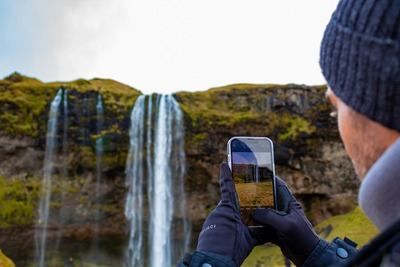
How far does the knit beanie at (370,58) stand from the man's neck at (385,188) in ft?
0.30

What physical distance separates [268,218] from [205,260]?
1.12 ft

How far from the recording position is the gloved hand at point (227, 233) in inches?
53.9

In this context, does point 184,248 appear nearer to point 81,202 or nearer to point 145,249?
point 145,249

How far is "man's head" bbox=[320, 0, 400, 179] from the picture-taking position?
92cm

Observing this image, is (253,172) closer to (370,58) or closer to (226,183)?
(226,183)

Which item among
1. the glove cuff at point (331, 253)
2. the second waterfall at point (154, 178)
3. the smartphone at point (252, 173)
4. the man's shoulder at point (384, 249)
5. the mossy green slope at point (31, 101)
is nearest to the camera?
the man's shoulder at point (384, 249)

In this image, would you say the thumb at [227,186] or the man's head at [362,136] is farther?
the thumb at [227,186]

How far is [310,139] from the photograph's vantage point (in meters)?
31.9

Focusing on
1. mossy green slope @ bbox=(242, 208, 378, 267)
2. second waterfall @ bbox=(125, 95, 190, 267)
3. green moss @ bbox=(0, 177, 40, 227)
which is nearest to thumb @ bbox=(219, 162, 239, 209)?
mossy green slope @ bbox=(242, 208, 378, 267)

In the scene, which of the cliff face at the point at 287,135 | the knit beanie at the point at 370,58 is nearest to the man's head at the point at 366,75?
the knit beanie at the point at 370,58

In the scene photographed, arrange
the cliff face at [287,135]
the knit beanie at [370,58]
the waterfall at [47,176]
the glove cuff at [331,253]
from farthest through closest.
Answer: the cliff face at [287,135]
the waterfall at [47,176]
the glove cuff at [331,253]
the knit beanie at [370,58]

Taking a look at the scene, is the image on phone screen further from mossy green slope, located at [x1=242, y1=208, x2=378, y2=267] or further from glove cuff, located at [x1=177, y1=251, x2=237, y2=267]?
mossy green slope, located at [x1=242, y1=208, x2=378, y2=267]

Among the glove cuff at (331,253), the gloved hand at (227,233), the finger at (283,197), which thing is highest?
the finger at (283,197)

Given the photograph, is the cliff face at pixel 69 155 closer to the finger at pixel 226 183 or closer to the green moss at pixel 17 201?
the green moss at pixel 17 201
